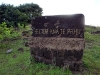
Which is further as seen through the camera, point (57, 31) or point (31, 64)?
point (31, 64)

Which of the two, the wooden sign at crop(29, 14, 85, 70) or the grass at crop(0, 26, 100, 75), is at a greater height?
the wooden sign at crop(29, 14, 85, 70)

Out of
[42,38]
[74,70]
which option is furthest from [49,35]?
[74,70]

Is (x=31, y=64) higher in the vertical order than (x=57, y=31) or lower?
lower

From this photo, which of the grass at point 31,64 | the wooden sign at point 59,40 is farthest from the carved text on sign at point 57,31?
the grass at point 31,64

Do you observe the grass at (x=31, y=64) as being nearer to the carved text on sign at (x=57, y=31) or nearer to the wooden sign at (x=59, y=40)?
the wooden sign at (x=59, y=40)

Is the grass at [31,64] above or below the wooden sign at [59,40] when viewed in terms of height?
below

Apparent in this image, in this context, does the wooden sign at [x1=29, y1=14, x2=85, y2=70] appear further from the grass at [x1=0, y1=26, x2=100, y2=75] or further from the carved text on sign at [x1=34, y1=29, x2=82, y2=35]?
the grass at [x1=0, y1=26, x2=100, y2=75]

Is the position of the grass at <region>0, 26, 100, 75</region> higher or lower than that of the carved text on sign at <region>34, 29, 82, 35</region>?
lower

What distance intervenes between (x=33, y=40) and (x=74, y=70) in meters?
1.86

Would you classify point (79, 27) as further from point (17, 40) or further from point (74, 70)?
point (17, 40)

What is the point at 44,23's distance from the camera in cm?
701

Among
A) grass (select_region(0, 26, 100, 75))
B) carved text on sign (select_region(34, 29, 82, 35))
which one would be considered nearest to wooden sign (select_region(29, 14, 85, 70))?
carved text on sign (select_region(34, 29, 82, 35))

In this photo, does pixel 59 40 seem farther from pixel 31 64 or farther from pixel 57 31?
pixel 31 64

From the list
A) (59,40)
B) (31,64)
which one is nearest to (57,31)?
(59,40)
